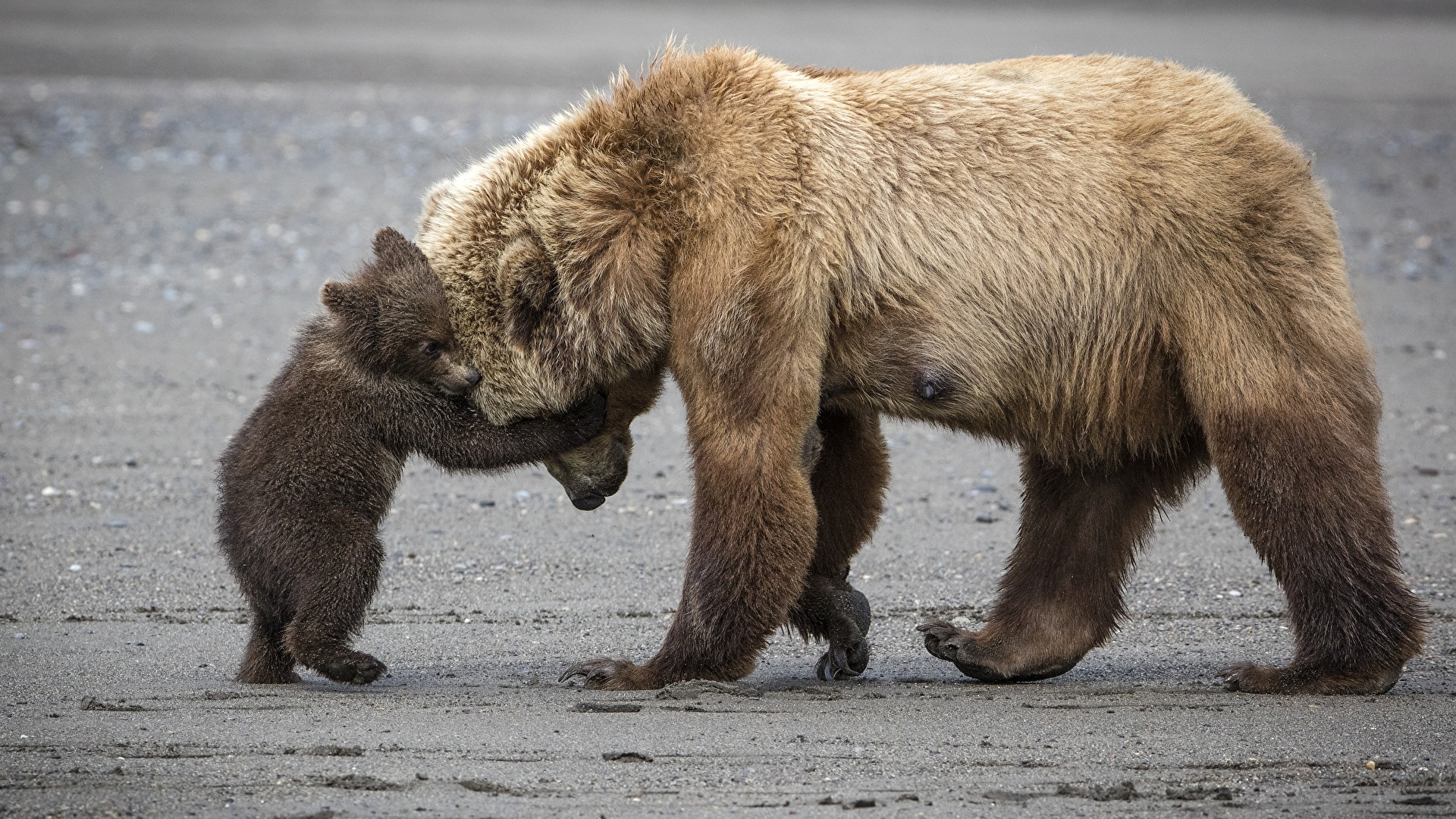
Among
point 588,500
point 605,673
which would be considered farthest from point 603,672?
point 588,500

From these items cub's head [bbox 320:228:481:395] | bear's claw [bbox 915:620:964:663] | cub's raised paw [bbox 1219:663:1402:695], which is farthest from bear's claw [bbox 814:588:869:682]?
cub's head [bbox 320:228:481:395]

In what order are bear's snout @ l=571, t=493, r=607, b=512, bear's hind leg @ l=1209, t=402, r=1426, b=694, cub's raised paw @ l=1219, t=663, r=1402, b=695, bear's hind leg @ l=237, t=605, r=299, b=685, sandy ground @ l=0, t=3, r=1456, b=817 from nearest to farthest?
1. sandy ground @ l=0, t=3, r=1456, b=817
2. bear's hind leg @ l=1209, t=402, r=1426, b=694
3. cub's raised paw @ l=1219, t=663, r=1402, b=695
4. bear's hind leg @ l=237, t=605, r=299, b=685
5. bear's snout @ l=571, t=493, r=607, b=512

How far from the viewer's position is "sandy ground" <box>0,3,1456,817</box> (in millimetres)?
5086

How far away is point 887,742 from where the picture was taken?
18.0 feet

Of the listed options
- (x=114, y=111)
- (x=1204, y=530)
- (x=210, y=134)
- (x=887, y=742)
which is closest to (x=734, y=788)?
(x=887, y=742)

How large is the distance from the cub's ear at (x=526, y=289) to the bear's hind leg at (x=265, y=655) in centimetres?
146

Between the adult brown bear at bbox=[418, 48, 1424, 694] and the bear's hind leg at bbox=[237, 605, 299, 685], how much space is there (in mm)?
1178

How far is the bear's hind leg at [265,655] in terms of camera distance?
20.8 feet

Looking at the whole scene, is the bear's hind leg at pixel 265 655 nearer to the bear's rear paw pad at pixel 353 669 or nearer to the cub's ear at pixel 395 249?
the bear's rear paw pad at pixel 353 669

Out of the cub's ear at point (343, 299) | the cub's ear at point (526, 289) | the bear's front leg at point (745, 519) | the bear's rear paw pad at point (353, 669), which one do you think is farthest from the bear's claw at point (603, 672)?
the cub's ear at point (343, 299)

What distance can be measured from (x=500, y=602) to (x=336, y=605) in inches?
61.1

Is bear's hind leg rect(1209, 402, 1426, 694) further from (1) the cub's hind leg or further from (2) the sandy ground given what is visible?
(1) the cub's hind leg

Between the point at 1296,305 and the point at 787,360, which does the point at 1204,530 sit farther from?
the point at 787,360

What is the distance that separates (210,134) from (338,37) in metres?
10.4
